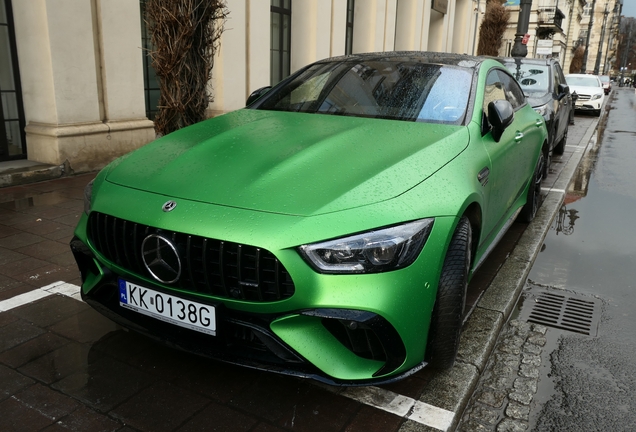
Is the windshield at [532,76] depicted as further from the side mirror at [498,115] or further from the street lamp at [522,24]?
the street lamp at [522,24]

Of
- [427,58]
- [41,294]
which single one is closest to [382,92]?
[427,58]

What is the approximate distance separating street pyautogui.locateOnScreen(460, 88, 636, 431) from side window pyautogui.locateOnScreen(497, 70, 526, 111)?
1.40 meters

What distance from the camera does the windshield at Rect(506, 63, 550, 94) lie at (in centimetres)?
901

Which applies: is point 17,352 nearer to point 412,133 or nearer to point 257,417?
point 257,417

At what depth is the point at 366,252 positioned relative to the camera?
7.29 ft

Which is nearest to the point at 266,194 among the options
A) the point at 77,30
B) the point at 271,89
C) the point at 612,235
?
the point at 271,89

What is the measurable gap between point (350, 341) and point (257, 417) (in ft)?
1.89

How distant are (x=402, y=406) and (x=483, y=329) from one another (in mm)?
983

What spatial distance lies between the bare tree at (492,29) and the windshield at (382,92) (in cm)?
2612

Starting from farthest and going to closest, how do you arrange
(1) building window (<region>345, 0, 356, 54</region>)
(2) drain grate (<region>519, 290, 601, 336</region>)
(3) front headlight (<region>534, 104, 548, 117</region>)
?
(1) building window (<region>345, 0, 356, 54</region>) → (3) front headlight (<region>534, 104, 548, 117</region>) → (2) drain grate (<region>519, 290, 601, 336</region>)

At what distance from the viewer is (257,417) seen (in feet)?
7.95

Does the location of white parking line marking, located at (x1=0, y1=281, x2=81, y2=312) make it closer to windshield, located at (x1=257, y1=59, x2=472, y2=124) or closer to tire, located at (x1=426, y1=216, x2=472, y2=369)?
windshield, located at (x1=257, y1=59, x2=472, y2=124)

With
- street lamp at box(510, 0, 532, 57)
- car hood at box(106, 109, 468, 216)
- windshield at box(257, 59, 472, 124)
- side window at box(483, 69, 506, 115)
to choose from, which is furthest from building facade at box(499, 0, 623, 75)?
car hood at box(106, 109, 468, 216)

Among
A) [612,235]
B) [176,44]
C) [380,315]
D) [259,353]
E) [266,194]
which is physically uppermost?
[176,44]
